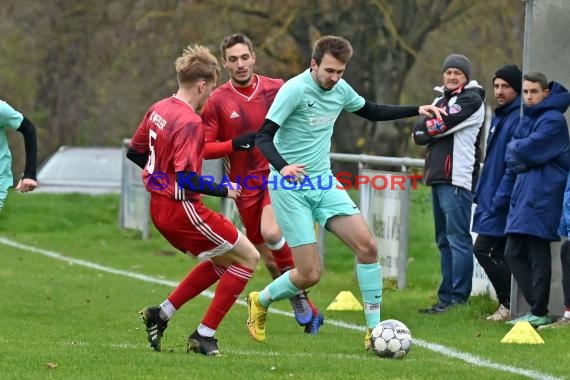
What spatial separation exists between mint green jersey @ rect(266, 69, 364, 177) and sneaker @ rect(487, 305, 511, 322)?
8.33ft

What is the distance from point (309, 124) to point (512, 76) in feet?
8.21

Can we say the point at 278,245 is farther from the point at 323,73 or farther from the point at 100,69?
the point at 100,69

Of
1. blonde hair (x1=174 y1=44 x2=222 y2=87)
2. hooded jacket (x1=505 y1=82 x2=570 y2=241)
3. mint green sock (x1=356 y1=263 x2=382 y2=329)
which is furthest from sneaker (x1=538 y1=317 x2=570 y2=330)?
blonde hair (x1=174 y1=44 x2=222 y2=87)

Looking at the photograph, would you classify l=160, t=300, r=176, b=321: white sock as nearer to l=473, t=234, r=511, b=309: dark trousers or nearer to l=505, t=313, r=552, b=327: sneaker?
l=505, t=313, r=552, b=327: sneaker

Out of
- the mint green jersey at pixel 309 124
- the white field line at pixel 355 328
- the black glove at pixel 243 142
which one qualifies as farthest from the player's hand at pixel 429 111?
the white field line at pixel 355 328

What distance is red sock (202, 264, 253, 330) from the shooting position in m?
8.69

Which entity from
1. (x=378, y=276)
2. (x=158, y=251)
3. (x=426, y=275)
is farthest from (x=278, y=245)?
(x=158, y=251)

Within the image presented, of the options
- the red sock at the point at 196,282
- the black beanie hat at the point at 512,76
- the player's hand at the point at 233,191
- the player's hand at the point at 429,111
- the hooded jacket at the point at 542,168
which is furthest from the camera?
the black beanie hat at the point at 512,76

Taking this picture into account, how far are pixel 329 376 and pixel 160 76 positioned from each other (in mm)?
24699

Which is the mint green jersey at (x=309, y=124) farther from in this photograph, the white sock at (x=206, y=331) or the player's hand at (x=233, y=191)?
the white sock at (x=206, y=331)

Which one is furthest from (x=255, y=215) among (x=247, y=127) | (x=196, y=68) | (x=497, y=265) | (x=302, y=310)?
(x=196, y=68)

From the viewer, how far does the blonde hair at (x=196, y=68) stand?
336 inches

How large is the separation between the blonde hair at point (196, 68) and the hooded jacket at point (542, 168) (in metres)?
2.76

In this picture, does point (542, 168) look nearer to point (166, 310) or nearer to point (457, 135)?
point (457, 135)
